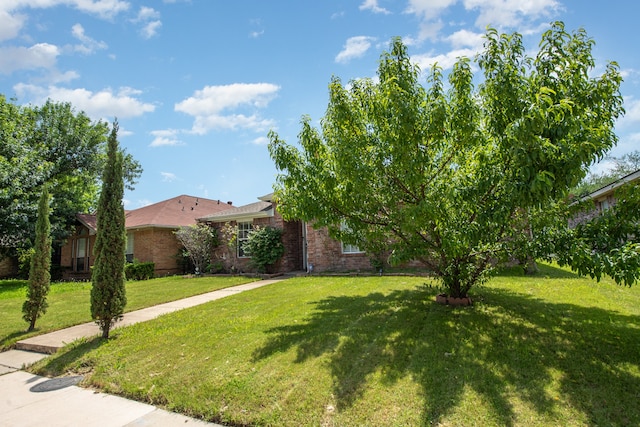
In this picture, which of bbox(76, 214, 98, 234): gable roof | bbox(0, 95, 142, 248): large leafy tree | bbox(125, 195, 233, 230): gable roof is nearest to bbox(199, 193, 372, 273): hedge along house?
bbox(125, 195, 233, 230): gable roof

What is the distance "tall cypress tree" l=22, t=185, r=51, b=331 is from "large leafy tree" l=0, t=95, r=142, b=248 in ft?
37.9

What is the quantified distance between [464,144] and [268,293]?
23.5 feet

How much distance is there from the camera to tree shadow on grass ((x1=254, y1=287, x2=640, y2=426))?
338 cm

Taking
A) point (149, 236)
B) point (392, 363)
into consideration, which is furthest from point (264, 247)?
point (392, 363)

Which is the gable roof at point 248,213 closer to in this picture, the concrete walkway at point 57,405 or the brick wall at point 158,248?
the brick wall at point 158,248

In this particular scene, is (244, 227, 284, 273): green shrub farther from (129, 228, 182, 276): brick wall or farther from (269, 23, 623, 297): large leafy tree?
(269, 23, 623, 297): large leafy tree

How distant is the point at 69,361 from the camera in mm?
5590

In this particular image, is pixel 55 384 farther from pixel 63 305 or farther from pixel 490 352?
pixel 63 305

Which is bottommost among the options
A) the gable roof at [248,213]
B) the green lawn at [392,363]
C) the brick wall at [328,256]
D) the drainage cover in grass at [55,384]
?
the drainage cover in grass at [55,384]

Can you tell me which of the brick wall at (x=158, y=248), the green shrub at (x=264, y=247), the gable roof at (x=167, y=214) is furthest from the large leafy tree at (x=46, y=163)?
the green shrub at (x=264, y=247)

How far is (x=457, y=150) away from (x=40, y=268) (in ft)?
28.8

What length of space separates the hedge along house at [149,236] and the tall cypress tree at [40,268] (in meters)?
11.5

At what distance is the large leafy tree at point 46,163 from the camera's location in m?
17.0

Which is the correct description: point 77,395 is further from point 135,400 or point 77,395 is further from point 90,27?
point 90,27
